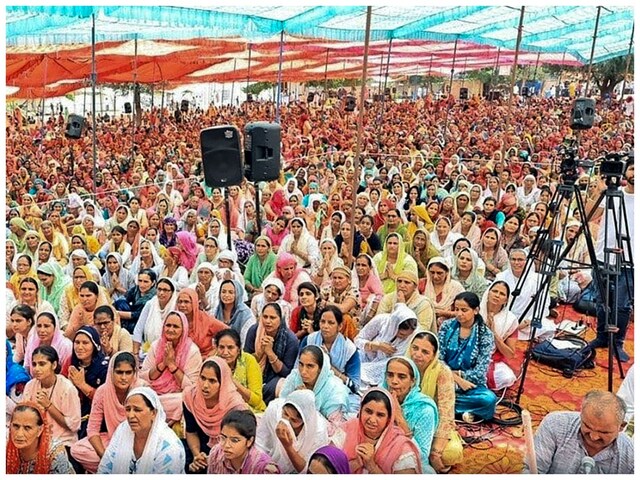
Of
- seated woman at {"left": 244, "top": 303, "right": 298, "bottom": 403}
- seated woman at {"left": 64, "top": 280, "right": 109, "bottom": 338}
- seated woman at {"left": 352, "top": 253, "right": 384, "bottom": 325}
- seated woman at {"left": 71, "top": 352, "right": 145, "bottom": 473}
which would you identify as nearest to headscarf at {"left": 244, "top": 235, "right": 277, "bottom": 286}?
seated woman at {"left": 352, "top": 253, "right": 384, "bottom": 325}

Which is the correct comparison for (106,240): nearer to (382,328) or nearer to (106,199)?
(106,199)

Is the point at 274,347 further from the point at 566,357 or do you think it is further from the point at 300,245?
the point at 300,245

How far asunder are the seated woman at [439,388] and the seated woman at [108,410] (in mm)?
1221

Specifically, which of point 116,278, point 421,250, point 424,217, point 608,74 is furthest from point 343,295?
point 608,74

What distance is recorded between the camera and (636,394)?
3.04m

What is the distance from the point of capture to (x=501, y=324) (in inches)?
148

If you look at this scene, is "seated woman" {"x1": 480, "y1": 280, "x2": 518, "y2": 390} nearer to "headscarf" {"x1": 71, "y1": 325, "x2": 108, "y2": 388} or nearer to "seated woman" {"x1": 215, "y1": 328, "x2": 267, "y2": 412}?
"seated woman" {"x1": 215, "y1": 328, "x2": 267, "y2": 412}

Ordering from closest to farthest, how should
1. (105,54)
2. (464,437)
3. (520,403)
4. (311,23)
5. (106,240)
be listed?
1. (464,437)
2. (520,403)
3. (106,240)
4. (311,23)
5. (105,54)

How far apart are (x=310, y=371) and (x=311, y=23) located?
4362 mm

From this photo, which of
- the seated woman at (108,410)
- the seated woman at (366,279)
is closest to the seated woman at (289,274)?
the seated woman at (366,279)

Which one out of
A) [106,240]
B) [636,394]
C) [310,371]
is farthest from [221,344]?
[106,240]

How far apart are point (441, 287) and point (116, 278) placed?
85.9 inches

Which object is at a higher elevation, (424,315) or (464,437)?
(424,315)

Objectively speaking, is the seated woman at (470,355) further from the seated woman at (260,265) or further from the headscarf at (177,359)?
the seated woman at (260,265)
